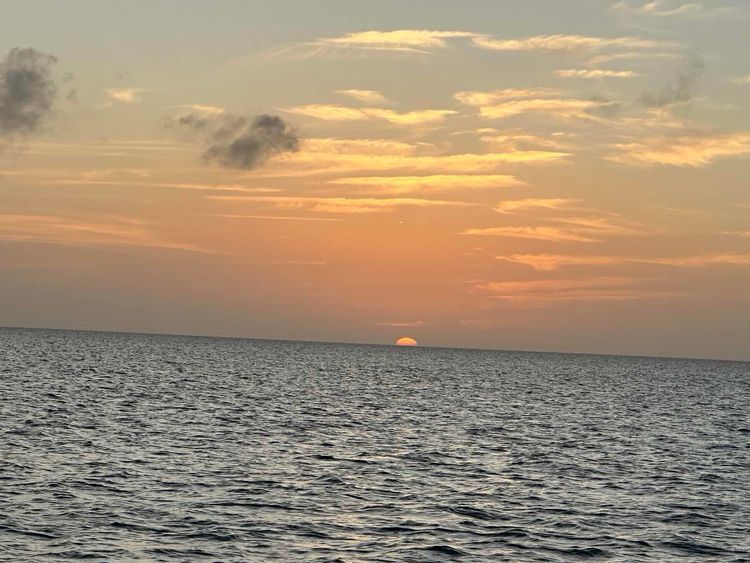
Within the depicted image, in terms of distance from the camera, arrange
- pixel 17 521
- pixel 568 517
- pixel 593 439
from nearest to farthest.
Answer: pixel 17 521
pixel 568 517
pixel 593 439

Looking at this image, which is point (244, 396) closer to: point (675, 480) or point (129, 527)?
point (675, 480)

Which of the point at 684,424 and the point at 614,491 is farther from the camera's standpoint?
the point at 684,424

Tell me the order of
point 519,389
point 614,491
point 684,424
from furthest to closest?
point 519,389
point 684,424
point 614,491

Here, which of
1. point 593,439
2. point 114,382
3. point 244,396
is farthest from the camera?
point 114,382

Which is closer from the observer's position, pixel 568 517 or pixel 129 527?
pixel 129 527

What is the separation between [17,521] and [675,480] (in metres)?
34.0

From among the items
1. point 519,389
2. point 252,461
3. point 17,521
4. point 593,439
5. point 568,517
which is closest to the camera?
point 17,521

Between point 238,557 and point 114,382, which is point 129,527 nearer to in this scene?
point 238,557

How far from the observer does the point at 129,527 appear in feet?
107

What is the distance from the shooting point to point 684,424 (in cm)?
8781

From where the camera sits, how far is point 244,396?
325 feet

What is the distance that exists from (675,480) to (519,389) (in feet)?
316

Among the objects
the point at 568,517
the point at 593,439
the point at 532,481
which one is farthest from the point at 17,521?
the point at 593,439

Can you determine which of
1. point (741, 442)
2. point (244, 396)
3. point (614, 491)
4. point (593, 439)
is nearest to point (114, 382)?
point (244, 396)
